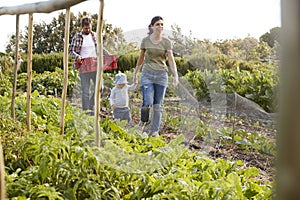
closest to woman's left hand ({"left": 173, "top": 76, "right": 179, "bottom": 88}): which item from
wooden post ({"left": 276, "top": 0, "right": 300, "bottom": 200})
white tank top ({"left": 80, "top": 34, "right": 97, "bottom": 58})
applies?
white tank top ({"left": 80, "top": 34, "right": 97, "bottom": 58})

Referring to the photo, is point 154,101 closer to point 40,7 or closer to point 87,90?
point 87,90

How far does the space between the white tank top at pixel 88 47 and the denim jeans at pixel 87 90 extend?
15 centimetres

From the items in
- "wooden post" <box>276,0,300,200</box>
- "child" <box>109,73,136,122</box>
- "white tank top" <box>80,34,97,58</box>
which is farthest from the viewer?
"white tank top" <box>80,34,97,58</box>

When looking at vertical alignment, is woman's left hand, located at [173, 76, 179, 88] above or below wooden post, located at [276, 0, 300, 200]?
above

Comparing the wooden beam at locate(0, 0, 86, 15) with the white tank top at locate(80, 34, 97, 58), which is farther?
the white tank top at locate(80, 34, 97, 58)

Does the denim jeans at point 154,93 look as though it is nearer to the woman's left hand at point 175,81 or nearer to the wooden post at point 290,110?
the woman's left hand at point 175,81

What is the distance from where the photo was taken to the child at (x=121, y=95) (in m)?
2.94

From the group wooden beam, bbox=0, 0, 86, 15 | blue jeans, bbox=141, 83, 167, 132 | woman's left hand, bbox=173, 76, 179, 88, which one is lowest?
blue jeans, bbox=141, 83, 167, 132

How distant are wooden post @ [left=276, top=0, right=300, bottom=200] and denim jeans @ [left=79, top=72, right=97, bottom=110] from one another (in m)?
2.93

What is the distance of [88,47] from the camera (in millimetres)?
3904

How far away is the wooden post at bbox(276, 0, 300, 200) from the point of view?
0.37m

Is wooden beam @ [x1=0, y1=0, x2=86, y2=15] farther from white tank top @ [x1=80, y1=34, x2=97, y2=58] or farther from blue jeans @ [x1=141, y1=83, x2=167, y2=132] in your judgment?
blue jeans @ [x1=141, y1=83, x2=167, y2=132]

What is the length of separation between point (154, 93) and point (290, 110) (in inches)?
93.9

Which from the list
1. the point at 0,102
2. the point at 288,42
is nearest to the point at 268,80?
the point at 0,102
